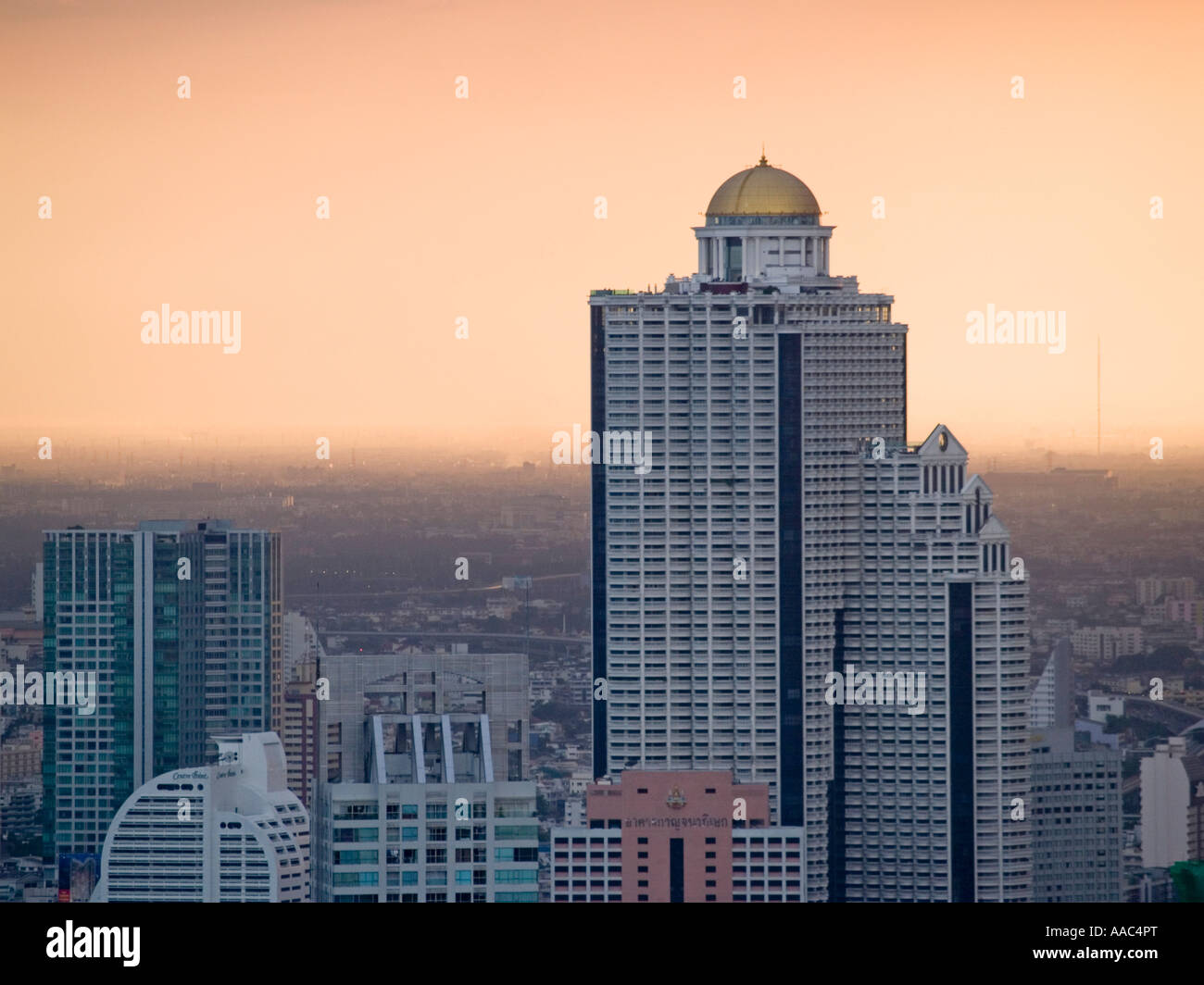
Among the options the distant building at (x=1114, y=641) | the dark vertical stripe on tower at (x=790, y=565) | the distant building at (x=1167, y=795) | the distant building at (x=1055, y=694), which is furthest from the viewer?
the dark vertical stripe on tower at (x=790, y=565)

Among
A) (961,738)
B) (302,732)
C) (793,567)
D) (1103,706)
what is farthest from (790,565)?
(302,732)

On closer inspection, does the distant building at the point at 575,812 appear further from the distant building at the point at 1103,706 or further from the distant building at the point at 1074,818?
the distant building at the point at 1103,706

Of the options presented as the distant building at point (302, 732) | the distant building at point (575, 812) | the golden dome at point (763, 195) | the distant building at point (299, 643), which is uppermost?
the golden dome at point (763, 195)

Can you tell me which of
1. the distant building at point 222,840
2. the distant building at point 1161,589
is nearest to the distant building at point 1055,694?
the distant building at point 1161,589

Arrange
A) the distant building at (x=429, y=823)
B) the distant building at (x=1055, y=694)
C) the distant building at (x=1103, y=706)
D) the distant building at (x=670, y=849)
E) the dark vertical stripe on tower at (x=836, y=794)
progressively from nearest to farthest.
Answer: the distant building at (x=429, y=823) < the distant building at (x=1103, y=706) < the distant building at (x=670, y=849) < the distant building at (x=1055, y=694) < the dark vertical stripe on tower at (x=836, y=794)

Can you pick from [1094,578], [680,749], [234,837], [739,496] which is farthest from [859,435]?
[234,837]

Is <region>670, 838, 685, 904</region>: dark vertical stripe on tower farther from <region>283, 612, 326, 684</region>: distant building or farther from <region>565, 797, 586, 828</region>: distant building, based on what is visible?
<region>283, 612, 326, 684</region>: distant building
